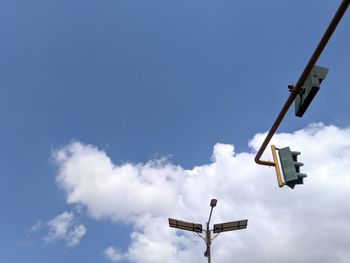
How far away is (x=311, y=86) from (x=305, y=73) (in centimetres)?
26

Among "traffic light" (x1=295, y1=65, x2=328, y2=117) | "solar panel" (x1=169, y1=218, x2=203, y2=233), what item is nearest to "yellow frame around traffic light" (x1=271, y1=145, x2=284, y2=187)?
"traffic light" (x1=295, y1=65, x2=328, y2=117)

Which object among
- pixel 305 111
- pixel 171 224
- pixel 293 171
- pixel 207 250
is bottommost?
pixel 293 171

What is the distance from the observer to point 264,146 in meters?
7.94

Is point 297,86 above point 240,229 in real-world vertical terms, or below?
below

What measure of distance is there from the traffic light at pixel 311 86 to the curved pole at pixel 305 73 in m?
0.08

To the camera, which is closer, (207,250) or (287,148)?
(287,148)

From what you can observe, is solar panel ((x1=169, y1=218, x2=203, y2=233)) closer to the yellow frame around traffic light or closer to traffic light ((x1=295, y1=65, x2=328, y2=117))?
the yellow frame around traffic light

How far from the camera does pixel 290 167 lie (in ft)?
24.1

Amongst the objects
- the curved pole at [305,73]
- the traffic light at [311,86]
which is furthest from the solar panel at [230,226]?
the traffic light at [311,86]

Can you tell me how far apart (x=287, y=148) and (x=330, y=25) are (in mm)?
2844

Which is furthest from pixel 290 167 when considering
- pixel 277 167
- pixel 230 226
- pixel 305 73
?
pixel 230 226

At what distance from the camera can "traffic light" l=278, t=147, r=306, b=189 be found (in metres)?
7.22

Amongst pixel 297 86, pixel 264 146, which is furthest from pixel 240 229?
pixel 297 86

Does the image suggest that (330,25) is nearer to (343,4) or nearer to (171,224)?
(343,4)
